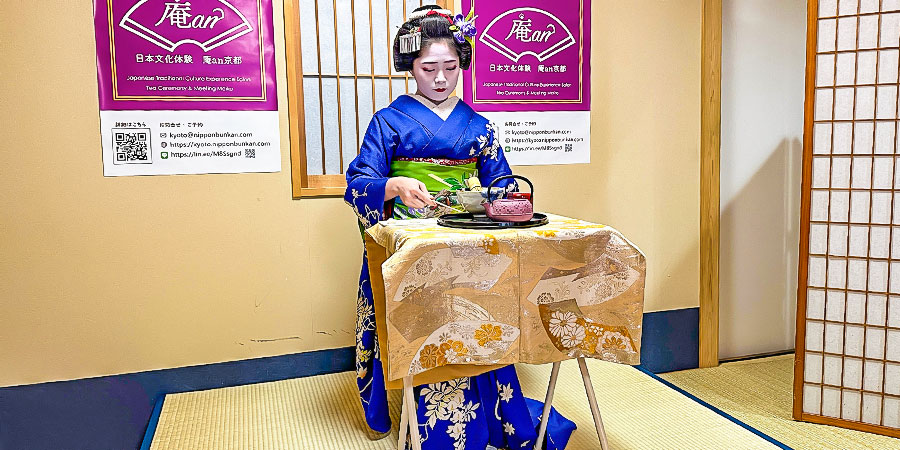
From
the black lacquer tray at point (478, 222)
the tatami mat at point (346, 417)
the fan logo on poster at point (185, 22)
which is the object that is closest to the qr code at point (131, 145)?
the fan logo on poster at point (185, 22)

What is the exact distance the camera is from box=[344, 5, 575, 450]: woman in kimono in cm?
196

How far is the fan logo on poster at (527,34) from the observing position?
9.46 feet

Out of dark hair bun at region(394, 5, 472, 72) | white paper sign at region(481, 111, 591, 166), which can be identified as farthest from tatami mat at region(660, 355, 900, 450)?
dark hair bun at region(394, 5, 472, 72)

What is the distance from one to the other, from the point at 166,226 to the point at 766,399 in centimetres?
278

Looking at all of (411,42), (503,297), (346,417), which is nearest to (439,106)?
(411,42)

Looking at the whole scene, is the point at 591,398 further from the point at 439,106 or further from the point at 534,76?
the point at 534,76

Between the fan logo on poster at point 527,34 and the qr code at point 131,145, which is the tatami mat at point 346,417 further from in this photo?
the fan logo on poster at point 527,34

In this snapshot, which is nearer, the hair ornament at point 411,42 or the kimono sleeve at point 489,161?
the hair ornament at point 411,42

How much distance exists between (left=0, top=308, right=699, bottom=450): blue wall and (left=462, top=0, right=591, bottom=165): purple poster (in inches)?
51.3

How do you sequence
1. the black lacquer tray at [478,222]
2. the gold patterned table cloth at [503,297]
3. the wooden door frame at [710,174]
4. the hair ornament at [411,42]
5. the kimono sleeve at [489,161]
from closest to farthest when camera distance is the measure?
1. the gold patterned table cloth at [503,297]
2. the black lacquer tray at [478,222]
3. the hair ornament at [411,42]
4. the kimono sleeve at [489,161]
5. the wooden door frame at [710,174]

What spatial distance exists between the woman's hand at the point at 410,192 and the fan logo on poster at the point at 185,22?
1134 mm

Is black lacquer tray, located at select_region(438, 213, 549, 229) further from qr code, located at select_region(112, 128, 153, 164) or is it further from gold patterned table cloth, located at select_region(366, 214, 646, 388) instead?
qr code, located at select_region(112, 128, 153, 164)

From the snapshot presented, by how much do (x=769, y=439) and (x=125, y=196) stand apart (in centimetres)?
259

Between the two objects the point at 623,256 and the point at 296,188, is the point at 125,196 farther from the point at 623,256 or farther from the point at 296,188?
the point at 623,256
